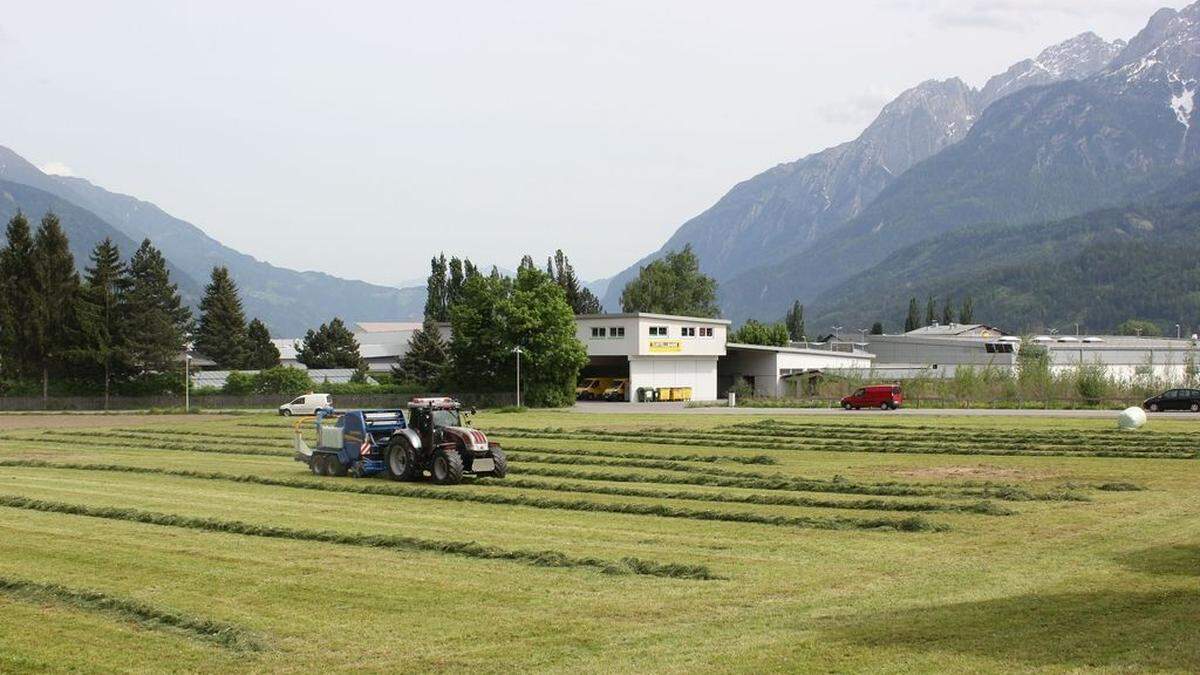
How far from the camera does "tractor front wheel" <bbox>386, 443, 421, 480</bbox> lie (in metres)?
33.6

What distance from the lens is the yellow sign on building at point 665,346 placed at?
320ft

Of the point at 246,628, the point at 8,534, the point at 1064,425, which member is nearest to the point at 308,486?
the point at 8,534

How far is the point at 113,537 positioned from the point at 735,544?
37.9 feet

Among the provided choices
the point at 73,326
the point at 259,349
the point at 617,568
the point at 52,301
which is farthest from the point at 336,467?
the point at 259,349

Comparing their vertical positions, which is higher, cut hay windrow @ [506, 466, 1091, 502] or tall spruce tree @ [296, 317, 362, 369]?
tall spruce tree @ [296, 317, 362, 369]

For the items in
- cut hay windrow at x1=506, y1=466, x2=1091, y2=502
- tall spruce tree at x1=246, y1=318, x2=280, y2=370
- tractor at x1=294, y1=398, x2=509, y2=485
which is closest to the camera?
cut hay windrow at x1=506, y1=466, x2=1091, y2=502

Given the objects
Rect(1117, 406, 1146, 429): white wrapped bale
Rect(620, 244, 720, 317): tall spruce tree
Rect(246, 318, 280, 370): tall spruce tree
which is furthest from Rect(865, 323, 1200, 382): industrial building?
Rect(246, 318, 280, 370): tall spruce tree

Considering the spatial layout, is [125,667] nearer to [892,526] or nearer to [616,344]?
[892,526]

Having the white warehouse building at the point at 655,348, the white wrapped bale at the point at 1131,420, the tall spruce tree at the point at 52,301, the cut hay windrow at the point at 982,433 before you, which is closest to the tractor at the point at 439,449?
the cut hay windrow at the point at 982,433

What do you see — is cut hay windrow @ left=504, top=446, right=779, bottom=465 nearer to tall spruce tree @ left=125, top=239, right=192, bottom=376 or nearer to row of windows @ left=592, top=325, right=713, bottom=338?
row of windows @ left=592, top=325, right=713, bottom=338

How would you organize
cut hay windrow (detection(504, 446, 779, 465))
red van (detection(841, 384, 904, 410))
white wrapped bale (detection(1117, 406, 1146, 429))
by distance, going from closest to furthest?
cut hay windrow (detection(504, 446, 779, 465)), white wrapped bale (detection(1117, 406, 1146, 429)), red van (detection(841, 384, 904, 410))

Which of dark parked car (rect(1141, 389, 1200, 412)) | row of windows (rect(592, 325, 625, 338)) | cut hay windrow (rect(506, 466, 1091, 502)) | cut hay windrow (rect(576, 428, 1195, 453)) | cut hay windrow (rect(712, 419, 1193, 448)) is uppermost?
row of windows (rect(592, 325, 625, 338))

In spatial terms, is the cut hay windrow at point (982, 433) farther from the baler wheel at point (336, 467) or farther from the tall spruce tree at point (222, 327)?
the tall spruce tree at point (222, 327)

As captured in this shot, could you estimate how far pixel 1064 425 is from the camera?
54594mm
